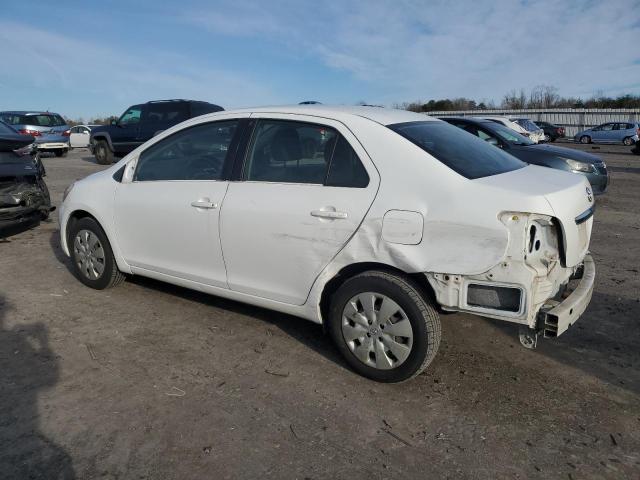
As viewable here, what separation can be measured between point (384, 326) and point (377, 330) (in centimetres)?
6

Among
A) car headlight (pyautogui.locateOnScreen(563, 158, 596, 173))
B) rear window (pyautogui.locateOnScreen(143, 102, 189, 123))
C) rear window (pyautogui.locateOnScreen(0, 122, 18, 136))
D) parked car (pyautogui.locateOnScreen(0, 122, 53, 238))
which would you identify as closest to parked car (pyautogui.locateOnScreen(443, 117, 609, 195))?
car headlight (pyautogui.locateOnScreen(563, 158, 596, 173))

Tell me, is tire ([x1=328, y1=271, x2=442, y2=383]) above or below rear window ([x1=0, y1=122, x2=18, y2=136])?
below

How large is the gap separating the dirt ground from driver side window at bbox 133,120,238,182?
1.19 meters

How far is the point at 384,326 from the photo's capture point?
316 centimetres

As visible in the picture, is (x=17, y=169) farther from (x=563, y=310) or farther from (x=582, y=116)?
(x=582, y=116)

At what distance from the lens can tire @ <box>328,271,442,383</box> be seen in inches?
120

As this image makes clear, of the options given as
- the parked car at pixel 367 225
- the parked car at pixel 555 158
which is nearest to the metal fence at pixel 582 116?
the parked car at pixel 555 158

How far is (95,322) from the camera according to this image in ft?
13.9

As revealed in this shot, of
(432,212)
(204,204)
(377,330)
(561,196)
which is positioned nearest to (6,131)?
(204,204)

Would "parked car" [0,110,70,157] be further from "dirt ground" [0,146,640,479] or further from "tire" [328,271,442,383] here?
"tire" [328,271,442,383]

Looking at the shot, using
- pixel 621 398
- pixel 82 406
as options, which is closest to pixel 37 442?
pixel 82 406

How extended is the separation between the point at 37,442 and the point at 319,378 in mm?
1622

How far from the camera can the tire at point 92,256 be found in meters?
4.74

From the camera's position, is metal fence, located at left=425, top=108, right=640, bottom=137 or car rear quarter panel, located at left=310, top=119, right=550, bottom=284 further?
metal fence, located at left=425, top=108, right=640, bottom=137
